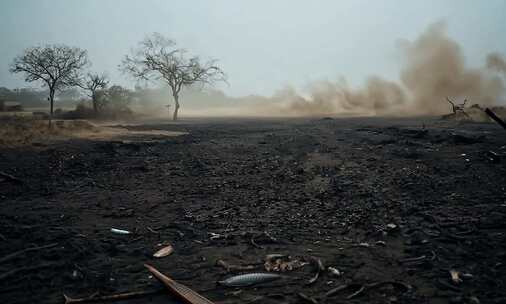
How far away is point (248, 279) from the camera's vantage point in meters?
4.54

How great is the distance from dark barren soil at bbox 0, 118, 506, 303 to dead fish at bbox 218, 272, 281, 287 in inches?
4.3

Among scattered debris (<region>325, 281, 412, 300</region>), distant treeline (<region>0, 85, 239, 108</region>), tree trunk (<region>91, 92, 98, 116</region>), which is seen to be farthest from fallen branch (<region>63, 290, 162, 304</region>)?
distant treeline (<region>0, 85, 239, 108</region>)

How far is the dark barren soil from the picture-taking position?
4469 mm

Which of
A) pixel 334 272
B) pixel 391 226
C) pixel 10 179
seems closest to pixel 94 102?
pixel 10 179

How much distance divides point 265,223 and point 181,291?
8.97 ft

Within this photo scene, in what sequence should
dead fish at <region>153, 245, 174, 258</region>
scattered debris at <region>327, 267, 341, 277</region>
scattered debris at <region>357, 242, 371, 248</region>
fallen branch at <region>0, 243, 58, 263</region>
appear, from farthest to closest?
scattered debris at <region>357, 242, 371, 248</region> → dead fish at <region>153, 245, 174, 258</region> → fallen branch at <region>0, 243, 58, 263</region> → scattered debris at <region>327, 267, 341, 277</region>

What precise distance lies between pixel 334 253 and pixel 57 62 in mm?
29157

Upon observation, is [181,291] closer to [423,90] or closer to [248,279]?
[248,279]

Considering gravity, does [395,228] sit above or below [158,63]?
below

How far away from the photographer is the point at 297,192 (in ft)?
29.3

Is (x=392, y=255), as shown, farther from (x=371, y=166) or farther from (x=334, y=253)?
(x=371, y=166)

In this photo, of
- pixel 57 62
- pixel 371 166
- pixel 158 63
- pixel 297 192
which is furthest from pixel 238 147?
pixel 158 63

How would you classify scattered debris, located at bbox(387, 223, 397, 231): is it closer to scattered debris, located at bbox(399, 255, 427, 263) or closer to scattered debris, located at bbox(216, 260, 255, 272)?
scattered debris, located at bbox(399, 255, 427, 263)

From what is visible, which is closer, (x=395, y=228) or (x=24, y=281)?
(x=24, y=281)
